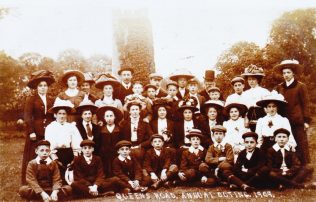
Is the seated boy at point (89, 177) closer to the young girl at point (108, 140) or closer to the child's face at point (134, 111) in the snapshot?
the young girl at point (108, 140)

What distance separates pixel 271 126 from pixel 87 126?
228 cm

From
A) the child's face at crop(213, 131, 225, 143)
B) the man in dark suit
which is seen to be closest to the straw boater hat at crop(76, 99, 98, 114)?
the man in dark suit

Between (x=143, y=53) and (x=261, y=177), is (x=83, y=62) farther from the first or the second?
(x=261, y=177)

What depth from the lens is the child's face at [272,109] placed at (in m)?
4.45

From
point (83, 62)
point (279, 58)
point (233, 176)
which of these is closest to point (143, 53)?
point (279, 58)

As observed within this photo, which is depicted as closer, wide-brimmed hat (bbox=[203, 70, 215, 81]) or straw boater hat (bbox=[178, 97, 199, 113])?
straw boater hat (bbox=[178, 97, 199, 113])

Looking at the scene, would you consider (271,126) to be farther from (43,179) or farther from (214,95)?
(43,179)

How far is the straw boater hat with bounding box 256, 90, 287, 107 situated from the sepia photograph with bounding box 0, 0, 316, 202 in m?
0.01

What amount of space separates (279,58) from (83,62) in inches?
202

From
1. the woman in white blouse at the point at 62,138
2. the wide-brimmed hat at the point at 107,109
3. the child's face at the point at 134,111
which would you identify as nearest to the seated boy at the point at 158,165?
the child's face at the point at 134,111

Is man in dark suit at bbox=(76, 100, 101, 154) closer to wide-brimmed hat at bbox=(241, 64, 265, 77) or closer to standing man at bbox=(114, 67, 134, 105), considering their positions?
standing man at bbox=(114, 67, 134, 105)

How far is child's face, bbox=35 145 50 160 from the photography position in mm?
4129

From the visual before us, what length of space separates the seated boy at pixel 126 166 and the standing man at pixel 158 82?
126cm

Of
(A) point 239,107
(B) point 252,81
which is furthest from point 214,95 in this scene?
(B) point 252,81
